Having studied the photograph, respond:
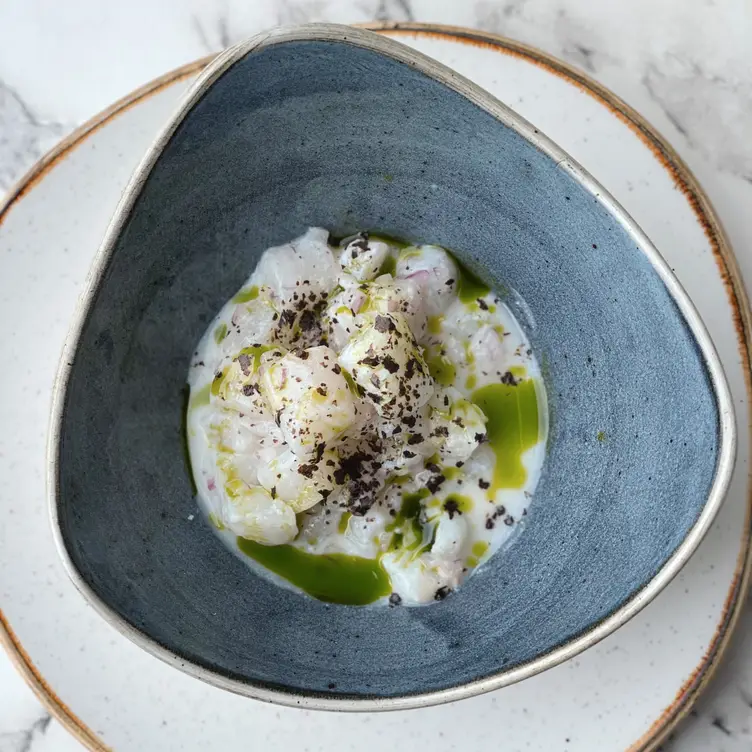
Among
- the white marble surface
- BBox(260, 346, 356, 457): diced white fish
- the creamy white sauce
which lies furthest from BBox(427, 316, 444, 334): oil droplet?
the white marble surface

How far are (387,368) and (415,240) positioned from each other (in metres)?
0.33

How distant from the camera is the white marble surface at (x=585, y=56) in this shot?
4.68ft

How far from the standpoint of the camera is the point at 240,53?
111cm

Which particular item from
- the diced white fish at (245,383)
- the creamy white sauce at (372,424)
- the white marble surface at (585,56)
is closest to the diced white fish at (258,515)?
the creamy white sauce at (372,424)

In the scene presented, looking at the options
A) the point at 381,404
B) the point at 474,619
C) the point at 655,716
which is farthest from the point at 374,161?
the point at 655,716

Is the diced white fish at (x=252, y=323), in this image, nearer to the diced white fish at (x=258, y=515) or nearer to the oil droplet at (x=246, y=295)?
the oil droplet at (x=246, y=295)

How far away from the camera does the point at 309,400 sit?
1187mm

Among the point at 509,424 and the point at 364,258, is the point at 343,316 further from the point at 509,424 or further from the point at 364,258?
the point at 509,424

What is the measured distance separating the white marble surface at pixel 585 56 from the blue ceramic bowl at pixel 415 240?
12.7 inches

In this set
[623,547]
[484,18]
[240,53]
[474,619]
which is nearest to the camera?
[240,53]

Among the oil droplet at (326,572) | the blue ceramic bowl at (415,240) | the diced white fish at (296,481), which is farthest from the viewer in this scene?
the oil droplet at (326,572)

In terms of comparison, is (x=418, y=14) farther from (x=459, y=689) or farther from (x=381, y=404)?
(x=459, y=689)

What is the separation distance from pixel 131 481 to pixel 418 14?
937 millimetres

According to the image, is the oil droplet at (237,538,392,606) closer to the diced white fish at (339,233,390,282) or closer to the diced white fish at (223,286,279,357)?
the diced white fish at (223,286,279,357)
